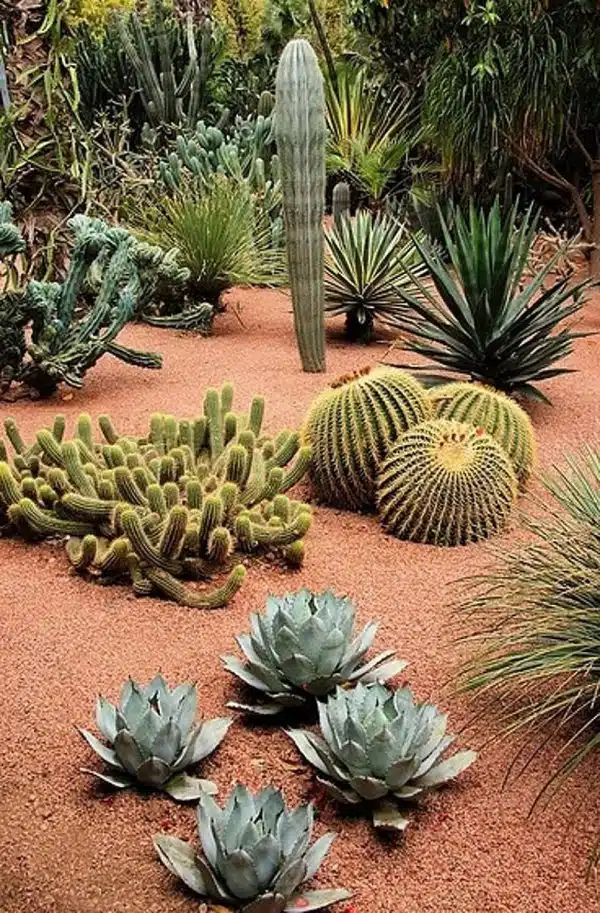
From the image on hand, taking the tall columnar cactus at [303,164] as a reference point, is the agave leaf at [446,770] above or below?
below

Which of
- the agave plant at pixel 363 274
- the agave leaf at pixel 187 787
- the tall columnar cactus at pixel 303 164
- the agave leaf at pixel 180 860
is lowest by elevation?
the agave plant at pixel 363 274

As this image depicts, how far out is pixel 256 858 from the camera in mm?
2621

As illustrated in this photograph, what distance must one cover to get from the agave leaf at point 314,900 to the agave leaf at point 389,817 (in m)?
0.24

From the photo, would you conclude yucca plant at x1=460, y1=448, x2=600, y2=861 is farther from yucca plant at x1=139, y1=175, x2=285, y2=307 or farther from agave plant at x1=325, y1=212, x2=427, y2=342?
yucca plant at x1=139, y1=175, x2=285, y2=307

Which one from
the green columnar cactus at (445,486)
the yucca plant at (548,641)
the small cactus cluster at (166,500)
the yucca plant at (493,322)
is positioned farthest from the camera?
the yucca plant at (493,322)

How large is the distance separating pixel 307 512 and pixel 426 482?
569 millimetres

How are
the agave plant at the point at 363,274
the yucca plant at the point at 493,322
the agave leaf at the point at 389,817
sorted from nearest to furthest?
the agave leaf at the point at 389,817
the yucca plant at the point at 493,322
the agave plant at the point at 363,274

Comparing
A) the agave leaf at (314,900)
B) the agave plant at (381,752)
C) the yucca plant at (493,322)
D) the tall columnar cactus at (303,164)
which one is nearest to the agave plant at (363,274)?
the tall columnar cactus at (303,164)

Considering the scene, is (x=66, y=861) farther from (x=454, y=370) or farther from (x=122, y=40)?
(x=122, y=40)

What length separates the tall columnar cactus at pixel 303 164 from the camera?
7.13 m

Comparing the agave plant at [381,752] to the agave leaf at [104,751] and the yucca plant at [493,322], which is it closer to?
the agave leaf at [104,751]

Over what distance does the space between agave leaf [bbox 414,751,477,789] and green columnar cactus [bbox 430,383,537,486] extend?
7.53ft

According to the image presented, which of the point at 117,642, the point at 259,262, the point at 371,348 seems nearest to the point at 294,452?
the point at 117,642

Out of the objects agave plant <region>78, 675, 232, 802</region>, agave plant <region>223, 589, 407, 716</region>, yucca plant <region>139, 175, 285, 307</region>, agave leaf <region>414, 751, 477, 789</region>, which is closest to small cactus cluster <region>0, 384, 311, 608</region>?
agave plant <region>223, 589, 407, 716</region>
